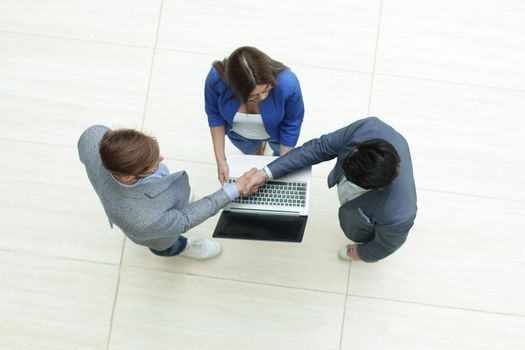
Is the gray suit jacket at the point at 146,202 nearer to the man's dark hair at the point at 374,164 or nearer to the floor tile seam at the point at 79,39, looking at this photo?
the man's dark hair at the point at 374,164

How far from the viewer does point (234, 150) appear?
262 cm

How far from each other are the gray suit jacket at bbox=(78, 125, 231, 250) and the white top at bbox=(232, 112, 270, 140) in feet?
1.14

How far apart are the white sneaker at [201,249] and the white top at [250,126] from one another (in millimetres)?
634

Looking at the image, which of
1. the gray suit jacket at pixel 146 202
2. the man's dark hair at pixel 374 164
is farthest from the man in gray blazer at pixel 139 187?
the man's dark hair at pixel 374 164

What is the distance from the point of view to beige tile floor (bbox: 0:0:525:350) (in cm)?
247

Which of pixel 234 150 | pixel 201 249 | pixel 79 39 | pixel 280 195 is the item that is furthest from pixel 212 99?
pixel 79 39

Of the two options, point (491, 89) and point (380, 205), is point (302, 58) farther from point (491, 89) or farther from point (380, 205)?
point (380, 205)

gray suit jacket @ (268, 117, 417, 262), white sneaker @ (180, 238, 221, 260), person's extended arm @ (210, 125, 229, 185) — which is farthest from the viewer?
white sneaker @ (180, 238, 221, 260)

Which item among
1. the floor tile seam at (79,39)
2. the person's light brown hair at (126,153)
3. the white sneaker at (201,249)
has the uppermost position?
the person's light brown hair at (126,153)

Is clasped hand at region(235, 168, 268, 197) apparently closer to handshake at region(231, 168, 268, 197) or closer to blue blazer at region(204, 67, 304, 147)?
handshake at region(231, 168, 268, 197)

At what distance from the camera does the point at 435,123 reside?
2.64 metres

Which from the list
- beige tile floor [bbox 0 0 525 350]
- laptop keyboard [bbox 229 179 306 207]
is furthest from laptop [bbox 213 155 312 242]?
beige tile floor [bbox 0 0 525 350]

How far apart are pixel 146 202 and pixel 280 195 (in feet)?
1.73

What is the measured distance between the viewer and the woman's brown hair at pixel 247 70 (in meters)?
1.67
